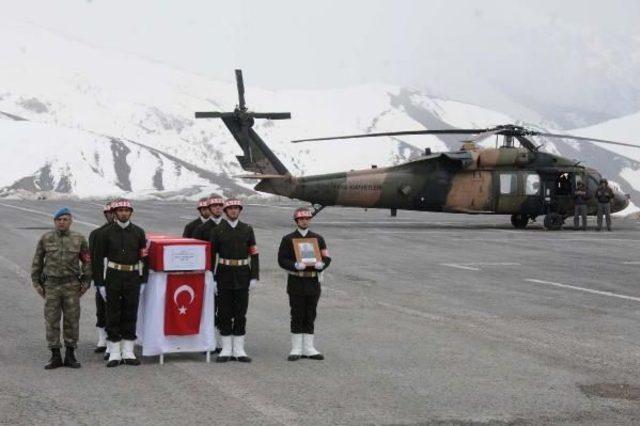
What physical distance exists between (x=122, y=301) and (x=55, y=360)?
3.03 ft

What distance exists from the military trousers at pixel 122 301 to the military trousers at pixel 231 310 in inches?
36.6

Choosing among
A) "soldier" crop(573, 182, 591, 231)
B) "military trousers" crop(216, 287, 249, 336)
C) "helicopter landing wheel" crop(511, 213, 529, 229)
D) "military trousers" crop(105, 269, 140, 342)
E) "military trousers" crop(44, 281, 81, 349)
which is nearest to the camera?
"military trousers" crop(44, 281, 81, 349)

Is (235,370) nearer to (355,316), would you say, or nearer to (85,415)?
(85,415)

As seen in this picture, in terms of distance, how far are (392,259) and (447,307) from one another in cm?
810

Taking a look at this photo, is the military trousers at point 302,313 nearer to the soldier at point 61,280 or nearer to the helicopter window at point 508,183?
the soldier at point 61,280

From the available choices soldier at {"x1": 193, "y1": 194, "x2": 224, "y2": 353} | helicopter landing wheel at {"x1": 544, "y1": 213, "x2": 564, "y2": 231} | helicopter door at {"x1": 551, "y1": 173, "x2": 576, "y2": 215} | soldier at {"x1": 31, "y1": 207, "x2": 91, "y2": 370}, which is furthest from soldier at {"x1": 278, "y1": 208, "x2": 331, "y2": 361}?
helicopter landing wheel at {"x1": 544, "y1": 213, "x2": 564, "y2": 231}

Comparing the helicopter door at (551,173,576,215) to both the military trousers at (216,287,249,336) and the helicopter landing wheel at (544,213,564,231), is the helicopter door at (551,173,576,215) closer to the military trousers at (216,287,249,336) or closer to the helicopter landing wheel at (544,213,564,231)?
the helicopter landing wheel at (544,213,564,231)

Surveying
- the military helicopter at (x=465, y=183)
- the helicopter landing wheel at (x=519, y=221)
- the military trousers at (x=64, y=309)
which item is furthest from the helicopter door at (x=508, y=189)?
the military trousers at (x=64, y=309)

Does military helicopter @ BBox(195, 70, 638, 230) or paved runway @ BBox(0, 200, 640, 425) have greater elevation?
military helicopter @ BBox(195, 70, 638, 230)

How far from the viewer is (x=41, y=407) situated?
7.95m

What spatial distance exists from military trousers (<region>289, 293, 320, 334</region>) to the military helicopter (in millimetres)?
21806

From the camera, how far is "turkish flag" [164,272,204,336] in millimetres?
10227

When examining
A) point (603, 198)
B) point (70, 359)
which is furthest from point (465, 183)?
point (70, 359)

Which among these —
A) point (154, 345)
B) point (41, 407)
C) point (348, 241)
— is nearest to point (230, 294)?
point (154, 345)
